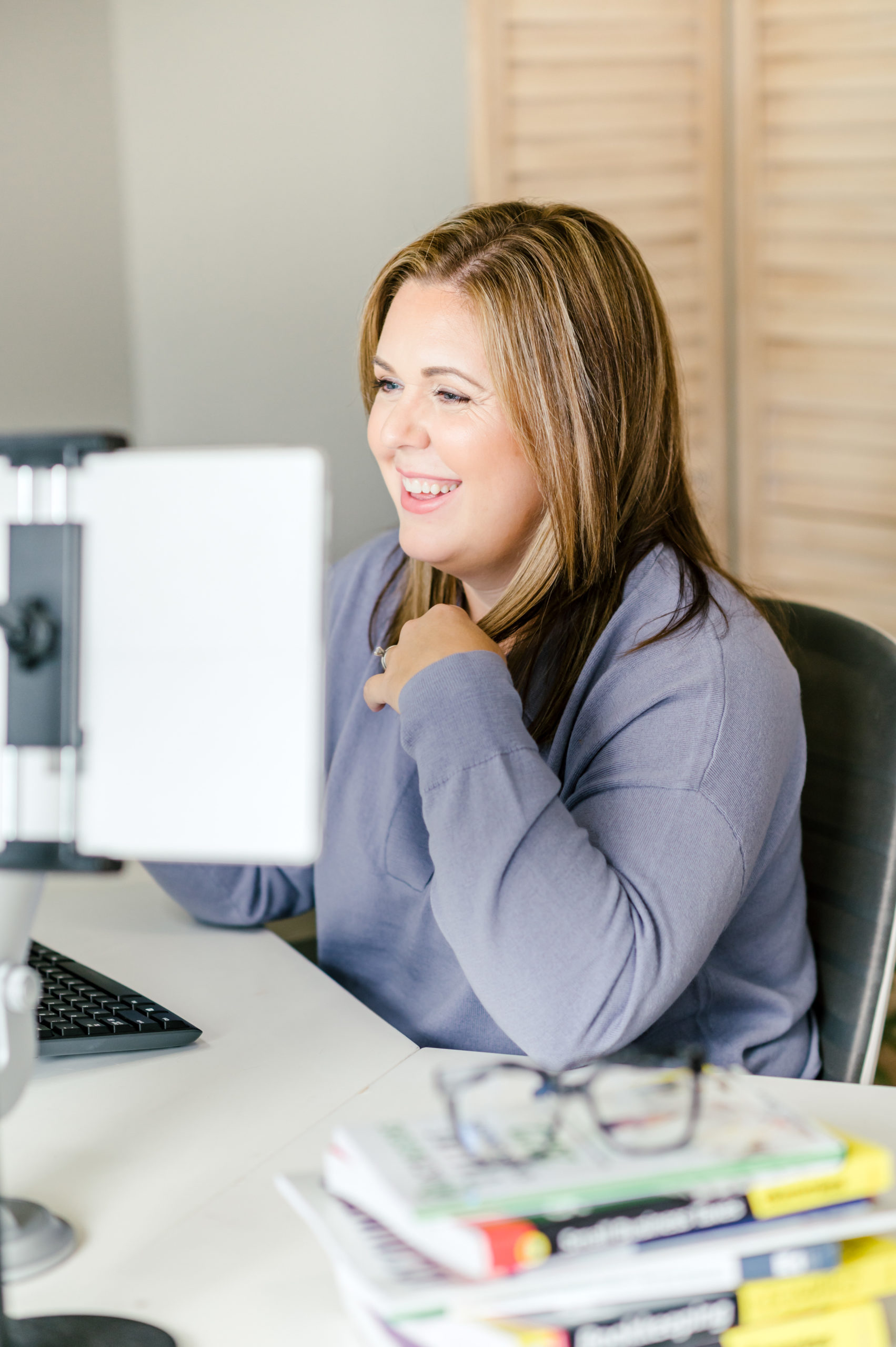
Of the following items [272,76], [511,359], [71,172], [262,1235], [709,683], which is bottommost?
[262,1235]

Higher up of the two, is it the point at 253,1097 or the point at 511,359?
the point at 511,359

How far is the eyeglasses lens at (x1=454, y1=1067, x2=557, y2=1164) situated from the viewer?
0.57 m

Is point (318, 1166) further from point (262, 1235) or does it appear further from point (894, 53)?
point (894, 53)

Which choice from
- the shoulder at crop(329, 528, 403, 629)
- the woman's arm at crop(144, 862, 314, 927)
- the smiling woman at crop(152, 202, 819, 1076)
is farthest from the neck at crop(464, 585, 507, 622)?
the woman's arm at crop(144, 862, 314, 927)

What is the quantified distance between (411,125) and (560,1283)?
5.89 feet

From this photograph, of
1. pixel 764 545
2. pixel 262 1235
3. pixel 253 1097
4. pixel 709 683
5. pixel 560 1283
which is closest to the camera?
pixel 560 1283

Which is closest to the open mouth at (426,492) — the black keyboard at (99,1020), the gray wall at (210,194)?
the black keyboard at (99,1020)

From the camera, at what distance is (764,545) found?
2.20 m

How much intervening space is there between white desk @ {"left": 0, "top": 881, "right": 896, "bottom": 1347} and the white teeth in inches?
16.7

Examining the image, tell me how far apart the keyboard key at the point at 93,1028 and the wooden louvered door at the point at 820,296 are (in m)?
1.40

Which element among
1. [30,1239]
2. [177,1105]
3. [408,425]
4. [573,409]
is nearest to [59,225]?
[408,425]

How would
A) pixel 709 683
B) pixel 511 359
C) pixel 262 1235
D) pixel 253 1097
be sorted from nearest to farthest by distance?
pixel 262 1235 → pixel 253 1097 → pixel 709 683 → pixel 511 359

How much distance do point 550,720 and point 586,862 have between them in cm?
23

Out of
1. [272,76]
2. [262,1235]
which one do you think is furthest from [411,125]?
[262,1235]
